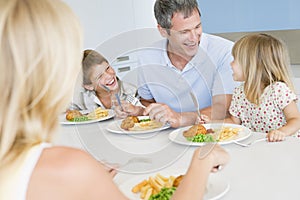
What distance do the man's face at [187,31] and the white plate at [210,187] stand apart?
1.00 m

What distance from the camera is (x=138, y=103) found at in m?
2.07

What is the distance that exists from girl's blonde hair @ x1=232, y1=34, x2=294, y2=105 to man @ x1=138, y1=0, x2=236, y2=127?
146 millimetres

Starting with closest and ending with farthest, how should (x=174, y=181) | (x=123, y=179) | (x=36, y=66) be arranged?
(x=36, y=66)
(x=174, y=181)
(x=123, y=179)

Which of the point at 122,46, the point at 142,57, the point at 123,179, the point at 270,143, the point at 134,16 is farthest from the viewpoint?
the point at 134,16

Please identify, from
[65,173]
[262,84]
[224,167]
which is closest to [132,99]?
[262,84]

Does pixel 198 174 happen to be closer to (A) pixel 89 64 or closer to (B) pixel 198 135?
(B) pixel 198 135

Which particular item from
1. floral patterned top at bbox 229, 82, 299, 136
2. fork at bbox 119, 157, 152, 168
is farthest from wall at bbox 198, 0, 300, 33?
fork at bbox 119, 157, 152, 168

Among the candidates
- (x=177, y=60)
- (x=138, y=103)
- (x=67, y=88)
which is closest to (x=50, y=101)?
(x=67, y=88)

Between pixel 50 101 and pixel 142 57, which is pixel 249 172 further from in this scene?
pixel 142 57

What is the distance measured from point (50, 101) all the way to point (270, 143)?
2.80ft

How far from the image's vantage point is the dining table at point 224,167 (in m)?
0.99

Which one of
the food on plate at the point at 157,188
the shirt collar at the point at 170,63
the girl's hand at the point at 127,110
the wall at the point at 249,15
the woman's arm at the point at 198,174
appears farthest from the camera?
the wall at the point at 249,15

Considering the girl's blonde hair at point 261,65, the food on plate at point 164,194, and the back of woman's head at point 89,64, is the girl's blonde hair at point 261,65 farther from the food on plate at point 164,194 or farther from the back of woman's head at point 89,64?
the food on plate at point 164,194

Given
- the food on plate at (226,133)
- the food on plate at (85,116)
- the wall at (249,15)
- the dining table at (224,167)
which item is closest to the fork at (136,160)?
the dining table at (224,167)
